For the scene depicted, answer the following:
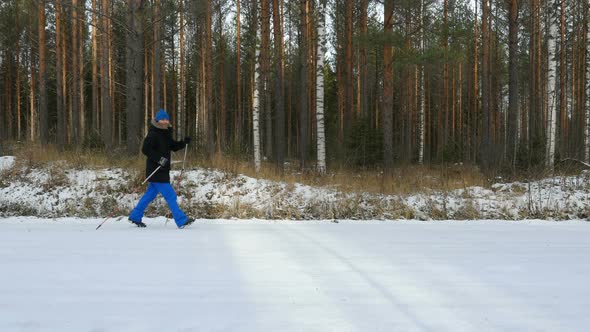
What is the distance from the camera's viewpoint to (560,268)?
4020 mm

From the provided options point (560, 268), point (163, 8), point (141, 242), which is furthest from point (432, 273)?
point (163, 8)

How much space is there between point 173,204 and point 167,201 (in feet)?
0.49

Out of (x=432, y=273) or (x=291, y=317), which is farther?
(x=432, y=273)

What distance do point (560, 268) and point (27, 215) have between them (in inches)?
357

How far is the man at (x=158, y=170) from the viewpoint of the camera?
248 inches

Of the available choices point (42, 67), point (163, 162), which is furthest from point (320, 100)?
point (42, 67)

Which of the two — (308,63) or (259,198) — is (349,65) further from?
(259,198)

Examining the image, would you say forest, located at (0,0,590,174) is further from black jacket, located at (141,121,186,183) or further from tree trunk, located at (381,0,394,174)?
black jacket, located at (141,121,186,183)

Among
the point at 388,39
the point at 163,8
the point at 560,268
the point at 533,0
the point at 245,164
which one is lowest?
the point at 560,268

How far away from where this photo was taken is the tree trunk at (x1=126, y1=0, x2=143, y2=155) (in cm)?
1105

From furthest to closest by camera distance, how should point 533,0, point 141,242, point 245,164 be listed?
1. point 533,0
2. point 245,164
3. point 141,242

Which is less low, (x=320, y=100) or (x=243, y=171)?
(x=320, y=100)

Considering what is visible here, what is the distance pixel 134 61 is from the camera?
11.2 metres

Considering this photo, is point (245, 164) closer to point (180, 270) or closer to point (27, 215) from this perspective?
point (27, 215)
